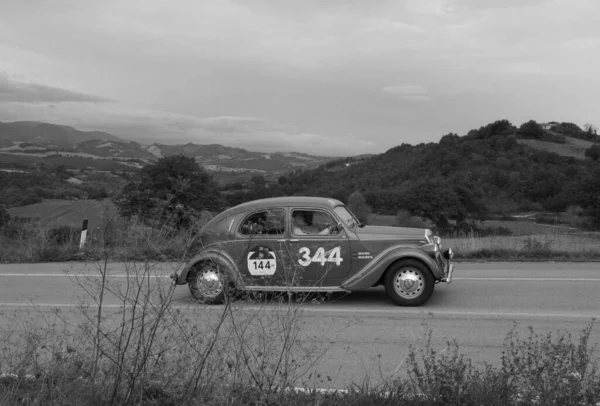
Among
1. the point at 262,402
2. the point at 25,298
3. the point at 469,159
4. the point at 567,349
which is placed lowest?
the point at 25,298

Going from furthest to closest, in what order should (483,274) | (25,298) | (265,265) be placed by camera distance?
(483,274) < (25,298) < (265,265)

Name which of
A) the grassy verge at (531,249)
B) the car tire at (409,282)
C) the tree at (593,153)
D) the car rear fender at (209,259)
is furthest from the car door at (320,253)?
the tree at (593,153)

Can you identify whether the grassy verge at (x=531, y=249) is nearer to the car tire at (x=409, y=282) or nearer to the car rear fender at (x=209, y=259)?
the car tire at (x=409, y=282)

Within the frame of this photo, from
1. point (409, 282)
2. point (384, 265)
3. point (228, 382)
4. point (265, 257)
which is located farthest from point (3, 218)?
point (228, 382)

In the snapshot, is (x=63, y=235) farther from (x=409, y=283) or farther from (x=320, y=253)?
(x=409, y=283)

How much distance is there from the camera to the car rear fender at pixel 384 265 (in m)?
8.54

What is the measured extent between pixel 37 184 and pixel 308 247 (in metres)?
34.4

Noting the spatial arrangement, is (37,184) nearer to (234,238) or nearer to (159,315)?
(234,238)

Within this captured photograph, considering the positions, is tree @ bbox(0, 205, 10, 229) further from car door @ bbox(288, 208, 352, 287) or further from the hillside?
car door @ bbox(288, 208, 352, 287)

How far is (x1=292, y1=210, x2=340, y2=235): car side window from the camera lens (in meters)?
8.87

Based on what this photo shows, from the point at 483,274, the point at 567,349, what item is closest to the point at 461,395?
the point at 567,349

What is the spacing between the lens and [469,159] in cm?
7194

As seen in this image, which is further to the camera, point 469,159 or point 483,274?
point 469,159

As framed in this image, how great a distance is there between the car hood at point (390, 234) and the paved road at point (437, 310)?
0.98 m
